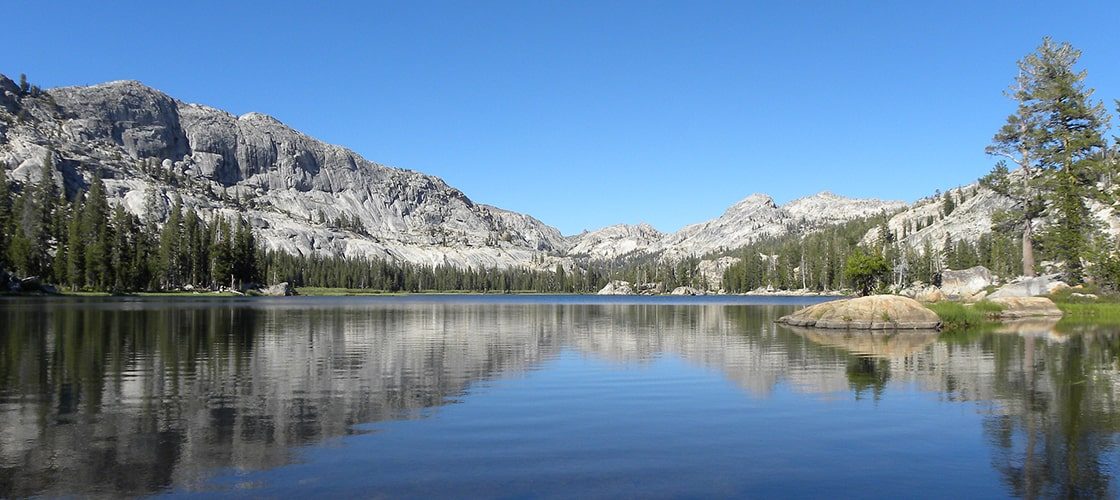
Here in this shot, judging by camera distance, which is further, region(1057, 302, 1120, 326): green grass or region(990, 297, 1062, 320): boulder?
A: region(990, 297, 1062, 320): boulder

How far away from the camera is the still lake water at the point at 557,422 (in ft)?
44.6

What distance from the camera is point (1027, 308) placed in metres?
66.9

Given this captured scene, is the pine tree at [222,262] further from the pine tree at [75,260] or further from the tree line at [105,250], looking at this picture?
the pine tree at [75,260]

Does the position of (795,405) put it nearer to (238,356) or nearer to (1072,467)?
(1072,467)

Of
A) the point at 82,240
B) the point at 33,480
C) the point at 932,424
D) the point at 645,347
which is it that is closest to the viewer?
the point at 33,480

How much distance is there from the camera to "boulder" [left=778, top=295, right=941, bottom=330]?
5672 centimetres

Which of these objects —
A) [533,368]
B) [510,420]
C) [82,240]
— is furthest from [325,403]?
[82,240]

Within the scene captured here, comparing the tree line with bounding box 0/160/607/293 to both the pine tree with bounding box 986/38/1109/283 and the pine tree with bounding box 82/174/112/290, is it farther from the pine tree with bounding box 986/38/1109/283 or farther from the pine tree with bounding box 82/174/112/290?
the pine tree with bounding box 986/38/1109/283

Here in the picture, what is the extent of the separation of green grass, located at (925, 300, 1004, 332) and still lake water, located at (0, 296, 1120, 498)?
663 inches

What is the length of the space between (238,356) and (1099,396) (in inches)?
1457

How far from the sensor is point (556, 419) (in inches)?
803

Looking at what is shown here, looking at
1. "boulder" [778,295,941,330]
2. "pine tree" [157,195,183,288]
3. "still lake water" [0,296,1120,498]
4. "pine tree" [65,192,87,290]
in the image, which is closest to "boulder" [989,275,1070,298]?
"boulder" [778,295,941,330]

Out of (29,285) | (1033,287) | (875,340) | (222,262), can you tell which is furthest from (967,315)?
(222,262)

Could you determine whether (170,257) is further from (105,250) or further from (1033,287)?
(1033,287)
